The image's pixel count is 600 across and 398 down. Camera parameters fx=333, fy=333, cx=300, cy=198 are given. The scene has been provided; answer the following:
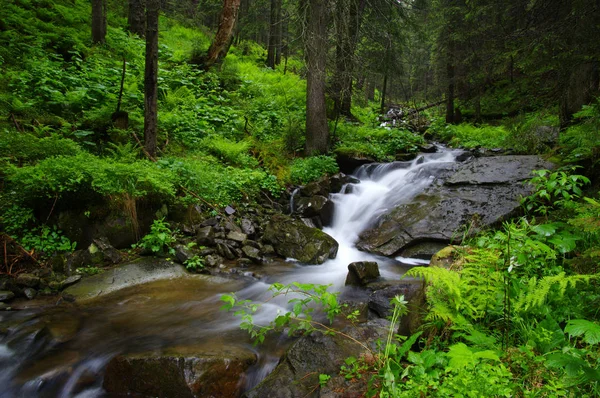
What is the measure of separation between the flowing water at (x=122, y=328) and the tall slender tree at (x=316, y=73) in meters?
4.94

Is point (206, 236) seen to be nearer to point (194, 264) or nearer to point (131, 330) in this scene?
point (194, 264)

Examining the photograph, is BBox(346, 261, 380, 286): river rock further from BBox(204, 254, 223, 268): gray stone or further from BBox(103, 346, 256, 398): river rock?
BBox(103, 346, 256, 398): river rock

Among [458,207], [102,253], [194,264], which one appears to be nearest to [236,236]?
[194,264]

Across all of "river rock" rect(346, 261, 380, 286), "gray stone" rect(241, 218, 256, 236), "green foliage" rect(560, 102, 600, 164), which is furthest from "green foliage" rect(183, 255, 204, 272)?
"green foliage" rect(560, 102, 600, 164)

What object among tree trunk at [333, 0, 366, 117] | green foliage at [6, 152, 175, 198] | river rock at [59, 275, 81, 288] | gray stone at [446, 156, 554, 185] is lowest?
river rock at [59, 275, 81, 288]

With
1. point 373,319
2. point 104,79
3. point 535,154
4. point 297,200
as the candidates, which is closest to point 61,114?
point 104,79

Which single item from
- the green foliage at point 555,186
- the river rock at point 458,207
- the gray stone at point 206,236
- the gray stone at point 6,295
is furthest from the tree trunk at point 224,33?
the green foliage at point 555,186

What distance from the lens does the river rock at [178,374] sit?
3.23m

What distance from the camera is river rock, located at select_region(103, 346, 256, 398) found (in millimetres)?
3227

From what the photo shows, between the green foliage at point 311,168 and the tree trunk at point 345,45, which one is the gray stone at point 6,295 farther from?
the tree trunk at point 345,45

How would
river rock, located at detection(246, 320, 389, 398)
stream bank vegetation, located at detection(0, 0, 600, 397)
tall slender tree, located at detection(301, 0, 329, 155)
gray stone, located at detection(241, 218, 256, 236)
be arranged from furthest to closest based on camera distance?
1. tall slender tree, located at detection(301, 0, 329, 155)
2. gray stone, located at detection(241, 218, 256, 236)
3. river rock, located at detection(246, 320, 389, 398)
4. stream bank vegetation, located at detection(0, 0, 600, 397)

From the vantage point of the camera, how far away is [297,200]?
8.57 meters

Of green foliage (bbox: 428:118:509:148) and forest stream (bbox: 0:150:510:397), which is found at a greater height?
green foliage (bbox: 428:118:509:148)

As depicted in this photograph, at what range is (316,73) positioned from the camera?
398 inches
